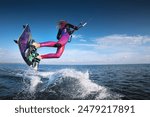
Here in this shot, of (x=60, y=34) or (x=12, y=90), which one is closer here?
(x=60, y=34)

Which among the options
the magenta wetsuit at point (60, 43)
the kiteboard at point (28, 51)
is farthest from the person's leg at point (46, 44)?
the kiteboard at point (28, 51)

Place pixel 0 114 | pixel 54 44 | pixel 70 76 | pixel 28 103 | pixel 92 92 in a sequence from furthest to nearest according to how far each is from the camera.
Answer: pixel 70 76 < pixel 92 92 < pixel 28 103 < pixel 0 114 < pixel 54 44

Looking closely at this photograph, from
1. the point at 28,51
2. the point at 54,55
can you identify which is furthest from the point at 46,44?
the point at 28,51

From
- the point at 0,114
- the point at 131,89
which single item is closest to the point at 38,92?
the point at 0,114

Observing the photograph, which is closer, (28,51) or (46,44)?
(46,44)

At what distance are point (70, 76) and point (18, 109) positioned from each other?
6341mm

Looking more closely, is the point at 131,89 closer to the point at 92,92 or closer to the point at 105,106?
the point at 92,92

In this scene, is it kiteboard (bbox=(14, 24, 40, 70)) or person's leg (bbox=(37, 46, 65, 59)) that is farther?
kiteboard (bbox=(14, 24, 40, 70))

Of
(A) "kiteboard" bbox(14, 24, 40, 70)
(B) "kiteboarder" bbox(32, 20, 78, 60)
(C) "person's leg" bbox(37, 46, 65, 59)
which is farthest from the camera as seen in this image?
(A) "kiteboard" bbox(14, 24, 40, 70)

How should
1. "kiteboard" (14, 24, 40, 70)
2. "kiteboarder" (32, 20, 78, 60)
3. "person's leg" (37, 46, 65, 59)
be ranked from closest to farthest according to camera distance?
"person's leg" (37, 46, 65, 59) → "kiteboarder" (32, 20, 78, 60) → "kiteboard" (14, 24, 40, 70)

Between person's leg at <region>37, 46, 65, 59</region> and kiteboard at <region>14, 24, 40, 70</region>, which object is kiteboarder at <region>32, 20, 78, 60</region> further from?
kiteboard at <region>14, 24, 40, 70</region>

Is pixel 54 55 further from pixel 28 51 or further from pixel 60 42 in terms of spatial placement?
pixel 28 51

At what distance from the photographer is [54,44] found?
7.36 metres

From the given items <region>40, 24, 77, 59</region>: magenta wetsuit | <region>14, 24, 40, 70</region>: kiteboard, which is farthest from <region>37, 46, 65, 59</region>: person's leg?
<region>14, 24, 40, 70</region>: kiteboard
